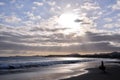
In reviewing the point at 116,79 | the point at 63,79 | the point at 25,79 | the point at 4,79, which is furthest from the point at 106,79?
the point at 4,79

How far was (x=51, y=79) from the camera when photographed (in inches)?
963

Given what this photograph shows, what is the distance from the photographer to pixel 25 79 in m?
24.4

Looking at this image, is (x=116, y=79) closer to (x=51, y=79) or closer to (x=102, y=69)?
(x=51, y=79)

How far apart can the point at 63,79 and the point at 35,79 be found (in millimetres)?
2853

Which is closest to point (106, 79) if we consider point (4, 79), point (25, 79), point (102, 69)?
point (25, 79)

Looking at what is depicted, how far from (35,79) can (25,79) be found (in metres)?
1.07

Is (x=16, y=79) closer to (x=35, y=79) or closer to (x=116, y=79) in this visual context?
(x=35, y=79)

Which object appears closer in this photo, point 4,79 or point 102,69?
point 4,79

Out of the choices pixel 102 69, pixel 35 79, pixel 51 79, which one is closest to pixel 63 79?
pixel 51 79

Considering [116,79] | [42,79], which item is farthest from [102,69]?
[42,79]

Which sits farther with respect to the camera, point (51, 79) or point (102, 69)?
point (102, 69)

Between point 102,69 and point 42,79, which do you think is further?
point 102,69

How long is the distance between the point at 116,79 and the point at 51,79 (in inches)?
255

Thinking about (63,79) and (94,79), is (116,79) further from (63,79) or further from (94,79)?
(63,79)
